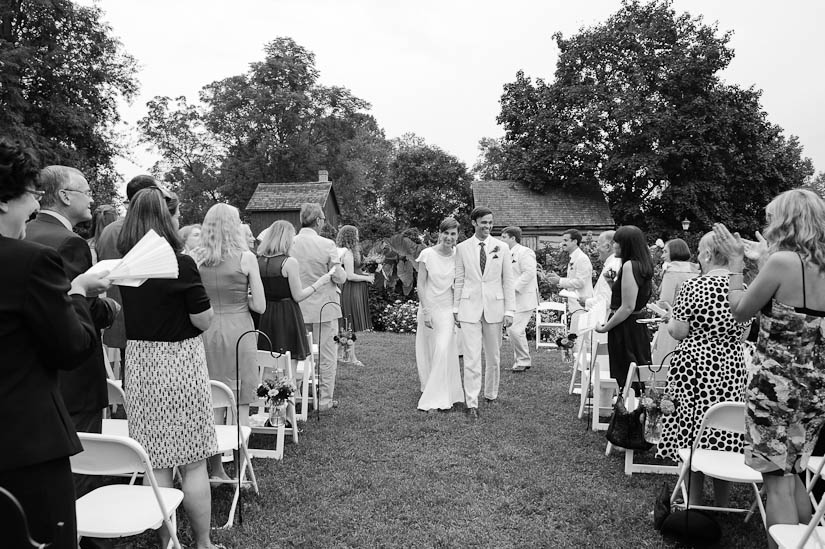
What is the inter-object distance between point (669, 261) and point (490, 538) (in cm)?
361

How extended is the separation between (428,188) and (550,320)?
36.3m

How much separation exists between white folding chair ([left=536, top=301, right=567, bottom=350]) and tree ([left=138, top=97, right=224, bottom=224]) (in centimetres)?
3416

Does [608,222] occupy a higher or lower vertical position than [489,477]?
higher

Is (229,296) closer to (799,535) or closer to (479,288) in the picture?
(479,288)

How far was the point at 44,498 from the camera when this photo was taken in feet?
5.97

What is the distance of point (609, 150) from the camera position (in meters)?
37.3

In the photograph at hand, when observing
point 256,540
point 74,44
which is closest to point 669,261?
point 256,540

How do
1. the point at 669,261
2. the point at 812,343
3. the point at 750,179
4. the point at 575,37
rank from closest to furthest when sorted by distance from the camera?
the point at 812,343 < the point at 669,261 < the point at 750,179 < the point at 575,37

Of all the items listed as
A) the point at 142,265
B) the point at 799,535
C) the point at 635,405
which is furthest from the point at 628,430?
the point at 142,265

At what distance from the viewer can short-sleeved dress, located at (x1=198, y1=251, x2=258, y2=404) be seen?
4629 mm

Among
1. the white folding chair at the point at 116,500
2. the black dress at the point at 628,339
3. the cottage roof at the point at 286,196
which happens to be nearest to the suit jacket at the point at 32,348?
the white folding chair at the point at 116,500

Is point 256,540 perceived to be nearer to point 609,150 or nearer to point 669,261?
point 669,261

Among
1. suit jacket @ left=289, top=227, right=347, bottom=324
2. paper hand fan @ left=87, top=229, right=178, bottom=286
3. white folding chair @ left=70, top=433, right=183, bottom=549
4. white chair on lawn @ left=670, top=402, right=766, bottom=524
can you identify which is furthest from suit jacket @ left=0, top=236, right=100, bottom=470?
suit jacket @ left=289, top=227, right=347, bottom=324

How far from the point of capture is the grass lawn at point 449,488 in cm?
390
